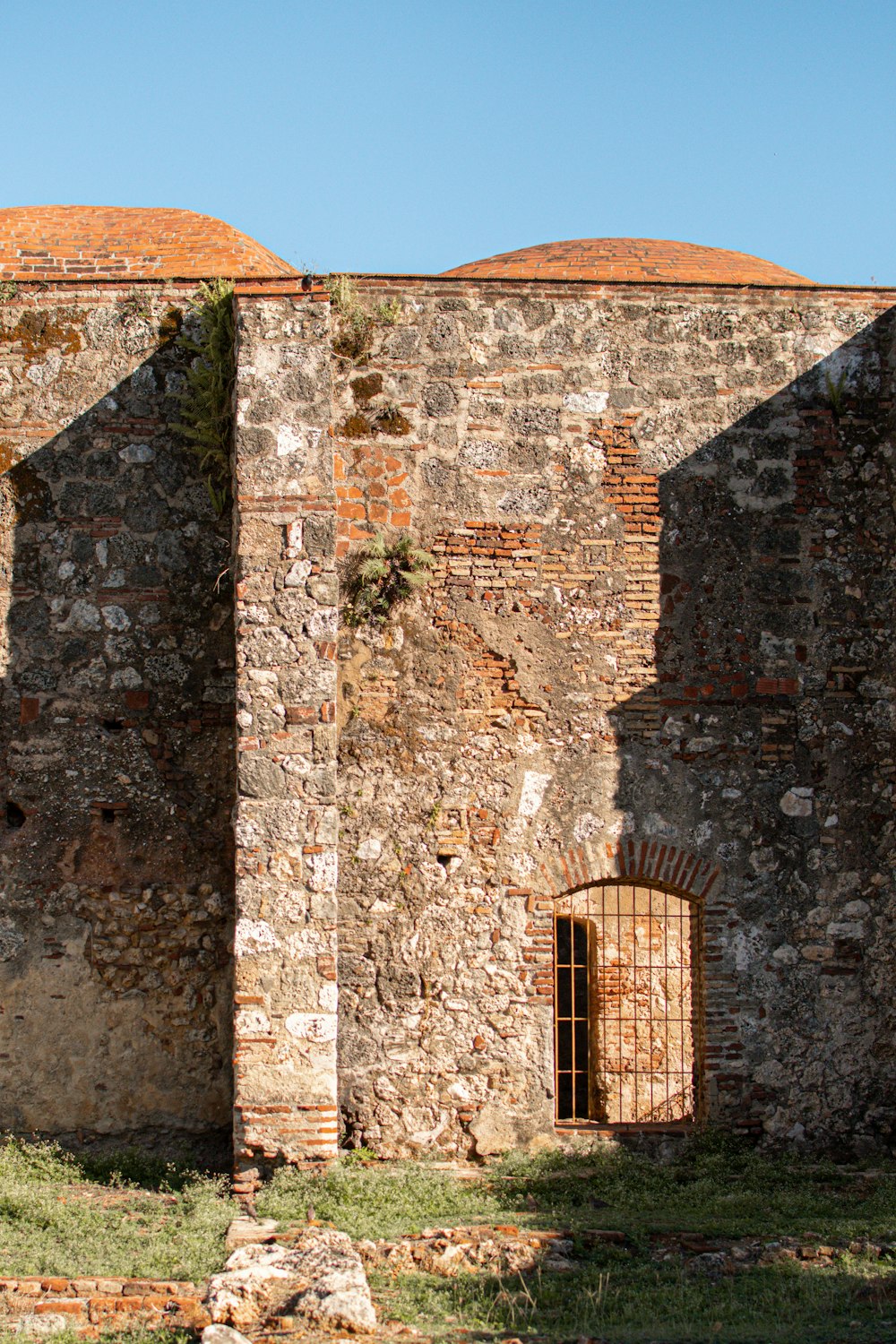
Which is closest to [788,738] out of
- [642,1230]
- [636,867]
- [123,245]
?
[636,867]

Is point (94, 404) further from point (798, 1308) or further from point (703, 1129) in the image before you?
point (798, 1308)

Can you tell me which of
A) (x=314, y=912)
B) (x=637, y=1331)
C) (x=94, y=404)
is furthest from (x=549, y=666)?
(x=637, y=1331)

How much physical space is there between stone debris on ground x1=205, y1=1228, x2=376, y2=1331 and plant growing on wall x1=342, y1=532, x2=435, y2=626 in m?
3.53

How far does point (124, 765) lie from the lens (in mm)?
7621

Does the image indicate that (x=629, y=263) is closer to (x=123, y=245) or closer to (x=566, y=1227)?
(x=123, y=245)

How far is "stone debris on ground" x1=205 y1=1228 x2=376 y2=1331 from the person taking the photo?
4.68 meters

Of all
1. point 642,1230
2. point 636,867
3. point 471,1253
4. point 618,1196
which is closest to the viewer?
point 471,1253

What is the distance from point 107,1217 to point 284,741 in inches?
101

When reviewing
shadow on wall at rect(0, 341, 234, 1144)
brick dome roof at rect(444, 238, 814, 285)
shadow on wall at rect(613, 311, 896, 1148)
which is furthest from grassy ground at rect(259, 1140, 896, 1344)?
brick dome roof at rect(444, 238, 814, 285)

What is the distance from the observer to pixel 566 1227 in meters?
5.91

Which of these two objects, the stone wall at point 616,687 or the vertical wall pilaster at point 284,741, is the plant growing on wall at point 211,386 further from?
the stone wall at point 616,687

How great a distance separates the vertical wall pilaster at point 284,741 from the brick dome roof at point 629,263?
2.74 m

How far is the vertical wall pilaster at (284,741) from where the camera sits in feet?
21.8

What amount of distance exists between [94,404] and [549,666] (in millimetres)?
3332
